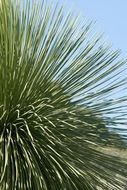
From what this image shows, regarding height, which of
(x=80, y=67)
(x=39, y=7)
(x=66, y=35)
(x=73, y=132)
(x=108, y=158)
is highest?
(x=39, y=7)

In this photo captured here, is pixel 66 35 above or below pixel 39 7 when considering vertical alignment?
below

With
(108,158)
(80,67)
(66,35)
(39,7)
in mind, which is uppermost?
(39,7)

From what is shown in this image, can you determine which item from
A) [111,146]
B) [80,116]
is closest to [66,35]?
[80,116]

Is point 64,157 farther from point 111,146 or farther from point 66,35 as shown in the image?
point 66,35

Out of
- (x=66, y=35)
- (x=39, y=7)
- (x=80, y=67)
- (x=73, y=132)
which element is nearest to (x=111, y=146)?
(x=73, y=132)

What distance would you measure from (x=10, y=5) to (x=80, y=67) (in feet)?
2.34

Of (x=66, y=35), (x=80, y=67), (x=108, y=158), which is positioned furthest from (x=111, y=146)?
(x=66, y=35)

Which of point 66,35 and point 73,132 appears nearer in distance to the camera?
point 73,132

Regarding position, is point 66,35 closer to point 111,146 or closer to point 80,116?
point 80,116

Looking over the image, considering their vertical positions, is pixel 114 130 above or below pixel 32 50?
below

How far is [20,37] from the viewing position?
3861 mm

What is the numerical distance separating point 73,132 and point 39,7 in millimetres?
1013

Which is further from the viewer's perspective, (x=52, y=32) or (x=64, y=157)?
(x=52, y=32)

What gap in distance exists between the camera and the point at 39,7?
3947 mm
